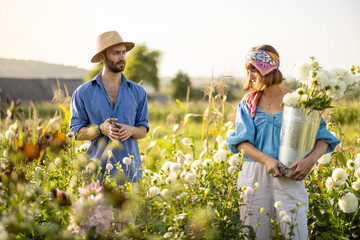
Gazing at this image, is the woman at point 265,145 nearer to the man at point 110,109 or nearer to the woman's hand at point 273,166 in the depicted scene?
the woman's hand at point 273,166

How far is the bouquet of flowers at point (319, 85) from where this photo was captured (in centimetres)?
201

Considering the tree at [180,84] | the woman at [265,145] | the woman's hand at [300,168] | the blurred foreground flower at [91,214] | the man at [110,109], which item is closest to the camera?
the blurred foreground flower at [91,214]

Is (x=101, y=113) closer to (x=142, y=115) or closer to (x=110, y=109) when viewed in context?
(x=110, y=109)

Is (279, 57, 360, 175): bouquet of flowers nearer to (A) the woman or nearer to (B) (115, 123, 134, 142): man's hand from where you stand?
(A) the woman

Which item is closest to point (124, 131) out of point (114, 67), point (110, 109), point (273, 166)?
point (110, 109)

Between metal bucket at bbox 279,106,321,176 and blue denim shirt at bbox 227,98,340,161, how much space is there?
13cm

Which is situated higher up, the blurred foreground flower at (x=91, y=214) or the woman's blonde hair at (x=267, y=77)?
the woman's blonde hair at (x=267, y=77)

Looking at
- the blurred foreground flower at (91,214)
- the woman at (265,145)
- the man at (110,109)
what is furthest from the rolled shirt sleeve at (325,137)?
the blurred foreground flower at (91,214)

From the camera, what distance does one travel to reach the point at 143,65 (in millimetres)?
52156

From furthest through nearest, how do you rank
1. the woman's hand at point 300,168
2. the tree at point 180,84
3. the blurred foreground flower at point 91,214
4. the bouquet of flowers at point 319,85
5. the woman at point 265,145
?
the tree at point 180,84
the woman at point 265,145
the woman's hand at point 300,168
the bouquet of flowers at point 319,85
the blurred foreground flower at point 91,214

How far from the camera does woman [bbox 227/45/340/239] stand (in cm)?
230

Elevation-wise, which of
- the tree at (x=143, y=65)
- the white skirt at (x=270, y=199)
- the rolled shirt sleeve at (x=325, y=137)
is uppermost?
the rolled shirt sleeve at (x=325, y=137)

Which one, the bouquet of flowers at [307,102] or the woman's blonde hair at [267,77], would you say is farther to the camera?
the woman's blonde hair at [267,77]

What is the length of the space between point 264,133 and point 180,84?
166 feet
